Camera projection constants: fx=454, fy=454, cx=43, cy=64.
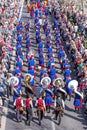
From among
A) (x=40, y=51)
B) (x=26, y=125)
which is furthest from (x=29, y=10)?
(x=26, y=125)

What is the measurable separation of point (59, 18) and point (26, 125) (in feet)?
63.3

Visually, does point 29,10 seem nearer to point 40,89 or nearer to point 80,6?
point 80,6

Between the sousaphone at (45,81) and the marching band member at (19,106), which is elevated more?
the sousaphone at (45,81)

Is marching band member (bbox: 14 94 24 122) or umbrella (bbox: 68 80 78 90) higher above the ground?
umbrella (bbox: 68 80 78 90)

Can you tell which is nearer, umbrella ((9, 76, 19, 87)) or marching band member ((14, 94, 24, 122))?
marching band member ((14, 94, 24, 122))

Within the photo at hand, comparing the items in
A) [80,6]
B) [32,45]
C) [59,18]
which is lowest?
[32,45]

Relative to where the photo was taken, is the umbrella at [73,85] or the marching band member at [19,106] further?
the umbrella at [73,85]

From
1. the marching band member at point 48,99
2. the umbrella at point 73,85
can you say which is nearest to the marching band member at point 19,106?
the marching band member at point 48,99

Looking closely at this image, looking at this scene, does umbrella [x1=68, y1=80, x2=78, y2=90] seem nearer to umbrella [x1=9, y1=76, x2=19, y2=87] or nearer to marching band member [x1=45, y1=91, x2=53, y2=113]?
marching band member [x1=45, y1=91, x2=53, y2=113]

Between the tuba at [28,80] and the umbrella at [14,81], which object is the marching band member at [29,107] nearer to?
the umbrella at [14,81]

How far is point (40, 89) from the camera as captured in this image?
23.6m

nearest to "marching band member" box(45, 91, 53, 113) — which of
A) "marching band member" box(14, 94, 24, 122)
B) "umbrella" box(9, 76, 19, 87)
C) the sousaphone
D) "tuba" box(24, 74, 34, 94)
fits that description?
the sousaphone

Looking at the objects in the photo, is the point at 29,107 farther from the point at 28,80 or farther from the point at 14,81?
the point at 28,80

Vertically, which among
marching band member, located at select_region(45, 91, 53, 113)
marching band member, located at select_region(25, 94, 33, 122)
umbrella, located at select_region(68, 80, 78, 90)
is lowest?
marching band member, located at select_region(25, 94, 33, 122)
